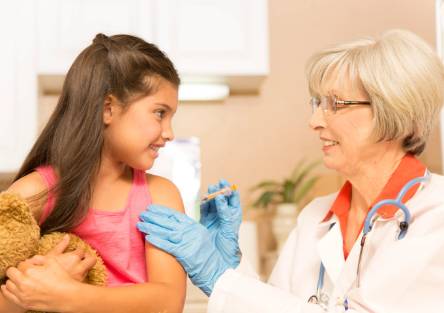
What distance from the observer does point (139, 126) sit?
127 centimetres

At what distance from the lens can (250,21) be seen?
2.46 metres

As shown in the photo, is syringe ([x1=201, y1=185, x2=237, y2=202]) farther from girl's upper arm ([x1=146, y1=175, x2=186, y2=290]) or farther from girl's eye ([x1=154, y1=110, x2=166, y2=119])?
girl's eye ([x1=154, y1=110, x2=166, y2=119])

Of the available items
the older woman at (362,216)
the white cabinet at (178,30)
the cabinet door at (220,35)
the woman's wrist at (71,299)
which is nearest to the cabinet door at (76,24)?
the white cabinet at (178,30)

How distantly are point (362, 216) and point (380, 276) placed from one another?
1.01ft

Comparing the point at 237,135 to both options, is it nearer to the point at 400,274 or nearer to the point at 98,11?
the point at 98,11

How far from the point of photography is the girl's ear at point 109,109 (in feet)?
4.18

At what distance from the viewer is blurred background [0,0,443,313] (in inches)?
92.0

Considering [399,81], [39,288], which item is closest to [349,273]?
[399,81]

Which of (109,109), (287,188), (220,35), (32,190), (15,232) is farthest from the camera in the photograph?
(287,188)

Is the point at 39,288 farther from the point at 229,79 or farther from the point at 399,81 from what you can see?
the point at 229,79

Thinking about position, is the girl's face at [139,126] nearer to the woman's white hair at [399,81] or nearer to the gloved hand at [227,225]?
the gloved hand at [227,225]

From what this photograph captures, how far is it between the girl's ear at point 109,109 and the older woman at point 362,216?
212 millimetres

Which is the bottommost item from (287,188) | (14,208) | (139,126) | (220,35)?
(287,188)

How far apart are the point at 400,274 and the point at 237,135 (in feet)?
5.82
